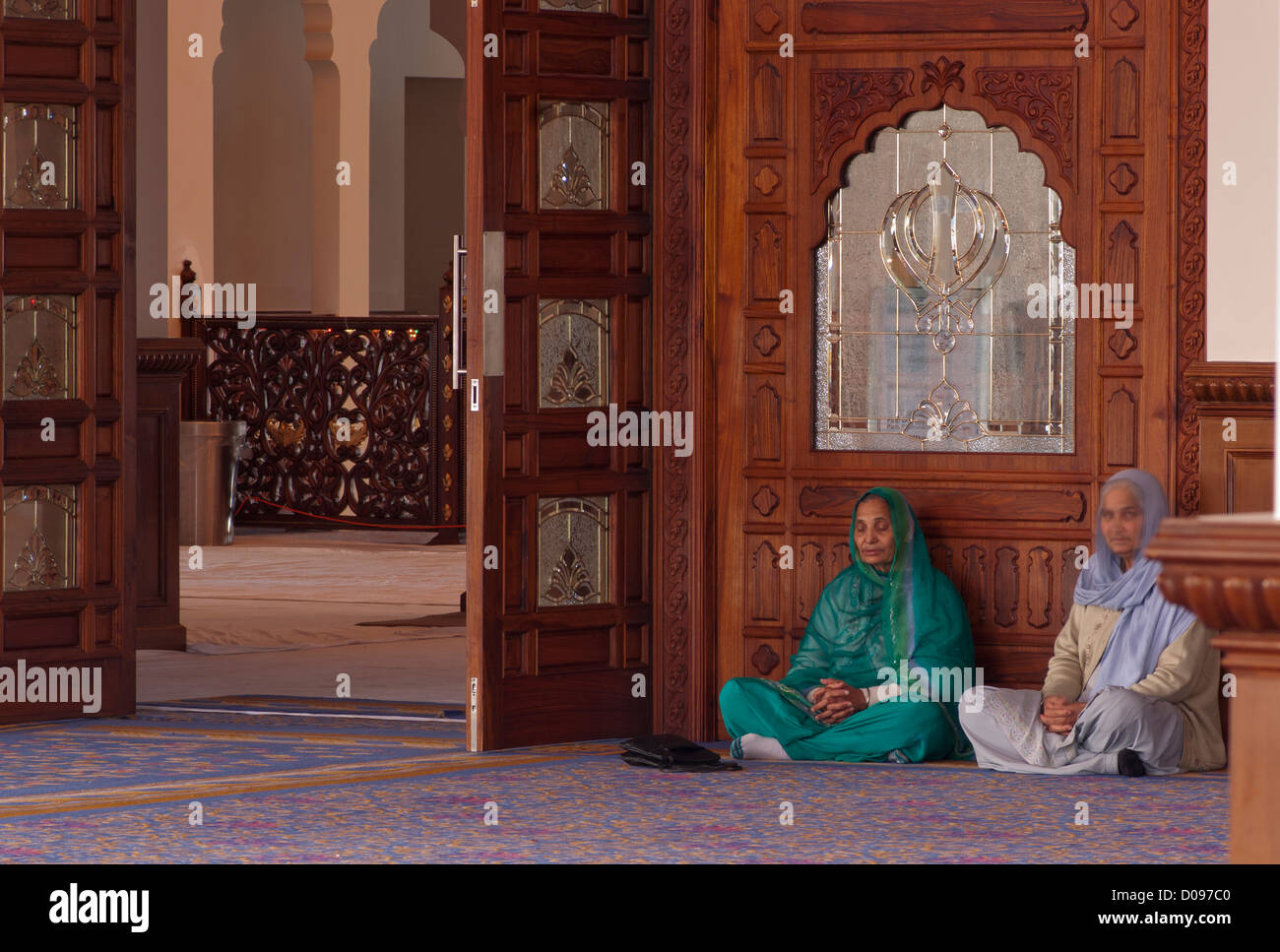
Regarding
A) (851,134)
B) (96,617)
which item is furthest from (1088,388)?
(96,617)

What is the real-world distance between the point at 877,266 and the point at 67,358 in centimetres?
223

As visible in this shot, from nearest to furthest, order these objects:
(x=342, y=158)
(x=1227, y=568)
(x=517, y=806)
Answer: (x=1227, y=568) → (x=517, y=806) → (x=342, y=158)

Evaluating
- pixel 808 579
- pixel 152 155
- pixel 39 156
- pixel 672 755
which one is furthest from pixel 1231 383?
pixel 152 155

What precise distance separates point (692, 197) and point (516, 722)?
56.0 inches

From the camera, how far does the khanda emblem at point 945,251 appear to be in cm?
495

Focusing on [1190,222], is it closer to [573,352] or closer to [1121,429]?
[1121,429]

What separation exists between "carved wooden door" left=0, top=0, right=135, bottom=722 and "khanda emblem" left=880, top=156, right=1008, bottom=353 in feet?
6.99

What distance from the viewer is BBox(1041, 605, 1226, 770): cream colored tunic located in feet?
14.6

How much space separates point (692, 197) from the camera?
500cm

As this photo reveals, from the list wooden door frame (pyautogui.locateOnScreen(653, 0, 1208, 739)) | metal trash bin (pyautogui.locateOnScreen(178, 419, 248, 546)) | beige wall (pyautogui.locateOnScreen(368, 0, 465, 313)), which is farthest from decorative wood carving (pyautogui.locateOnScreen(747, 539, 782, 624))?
beige wall (pyautogui.locateOnScreen(368, 0, 465, 313))

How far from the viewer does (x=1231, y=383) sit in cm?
464

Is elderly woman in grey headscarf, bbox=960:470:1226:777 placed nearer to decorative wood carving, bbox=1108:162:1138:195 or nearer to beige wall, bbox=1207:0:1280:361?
beige wall, bbox=1207:0:1280:361

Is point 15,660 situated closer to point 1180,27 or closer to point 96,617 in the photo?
point 96,617

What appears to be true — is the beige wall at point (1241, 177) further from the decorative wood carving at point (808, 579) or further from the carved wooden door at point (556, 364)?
the carved wooden door at point (556, 364)
